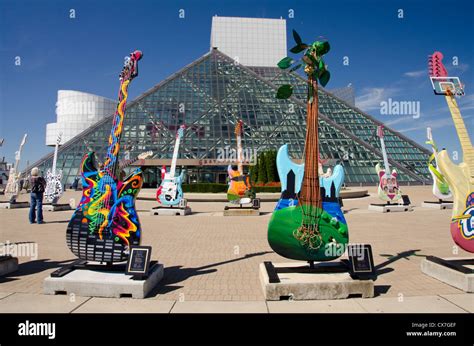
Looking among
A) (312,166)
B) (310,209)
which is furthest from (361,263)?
(312,166)

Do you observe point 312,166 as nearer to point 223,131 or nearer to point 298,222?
point 298,222

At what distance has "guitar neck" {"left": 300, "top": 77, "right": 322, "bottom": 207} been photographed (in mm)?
5391

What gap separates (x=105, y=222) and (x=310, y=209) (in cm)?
342

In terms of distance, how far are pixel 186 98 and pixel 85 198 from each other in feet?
131

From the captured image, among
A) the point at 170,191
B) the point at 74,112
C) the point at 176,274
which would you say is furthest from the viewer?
the point at 74,112

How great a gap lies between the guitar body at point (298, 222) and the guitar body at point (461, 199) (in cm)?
213

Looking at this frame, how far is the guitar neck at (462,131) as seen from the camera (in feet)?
19.8

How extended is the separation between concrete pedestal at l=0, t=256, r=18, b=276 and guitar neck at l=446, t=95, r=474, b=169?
29.5 ft

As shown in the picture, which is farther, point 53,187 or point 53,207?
point 53,187

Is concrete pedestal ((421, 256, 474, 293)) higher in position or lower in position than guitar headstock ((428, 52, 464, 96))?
lower

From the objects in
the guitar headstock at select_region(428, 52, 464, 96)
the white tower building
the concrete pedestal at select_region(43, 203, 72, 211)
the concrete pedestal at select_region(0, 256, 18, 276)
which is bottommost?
the concrete pedestal at select_region(0, 256, 18, 276)

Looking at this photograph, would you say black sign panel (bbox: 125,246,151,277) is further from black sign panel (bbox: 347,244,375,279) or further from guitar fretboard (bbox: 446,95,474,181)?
guitar fretboard (bbox: 446,95,474,181)

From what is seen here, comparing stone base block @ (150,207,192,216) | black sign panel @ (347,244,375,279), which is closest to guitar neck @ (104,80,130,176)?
black sign panel @ (347,244,375,279)

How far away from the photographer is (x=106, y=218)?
18.0 feet
